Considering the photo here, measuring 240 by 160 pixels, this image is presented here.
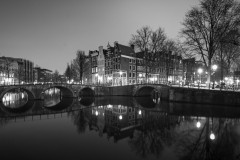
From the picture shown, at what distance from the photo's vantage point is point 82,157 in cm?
753

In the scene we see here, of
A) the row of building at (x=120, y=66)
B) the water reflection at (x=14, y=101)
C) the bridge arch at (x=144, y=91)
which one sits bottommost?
the water reflection at (x=14, y=101)

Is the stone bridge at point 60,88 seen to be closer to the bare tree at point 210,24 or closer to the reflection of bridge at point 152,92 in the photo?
the reflection of bridge at point 152,92

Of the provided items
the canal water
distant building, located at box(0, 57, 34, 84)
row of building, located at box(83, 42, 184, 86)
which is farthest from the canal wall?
distant building, located at box(0, 57, 34, 84)

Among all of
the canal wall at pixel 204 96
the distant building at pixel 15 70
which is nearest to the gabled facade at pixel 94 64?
the distant building at pixel 15 70

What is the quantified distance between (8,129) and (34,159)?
24.5 feet

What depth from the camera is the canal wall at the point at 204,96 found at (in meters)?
21.8

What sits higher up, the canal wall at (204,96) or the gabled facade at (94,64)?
the gabled facade at (94,64)

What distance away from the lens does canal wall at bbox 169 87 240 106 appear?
21750 millimetres

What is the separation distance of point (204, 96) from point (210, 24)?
459 inches

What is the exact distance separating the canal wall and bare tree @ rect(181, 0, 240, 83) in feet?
20.3

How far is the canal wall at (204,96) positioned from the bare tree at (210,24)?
244 inches

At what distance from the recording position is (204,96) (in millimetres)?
24359

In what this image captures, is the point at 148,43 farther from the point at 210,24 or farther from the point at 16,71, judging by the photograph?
the point at 16,71

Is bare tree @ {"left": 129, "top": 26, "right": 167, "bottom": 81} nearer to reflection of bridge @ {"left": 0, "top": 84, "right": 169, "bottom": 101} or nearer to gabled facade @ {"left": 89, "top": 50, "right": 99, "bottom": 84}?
reflection of bridge @ {"left": 0, "top": 84, "right": 169, "bottom": 101}
